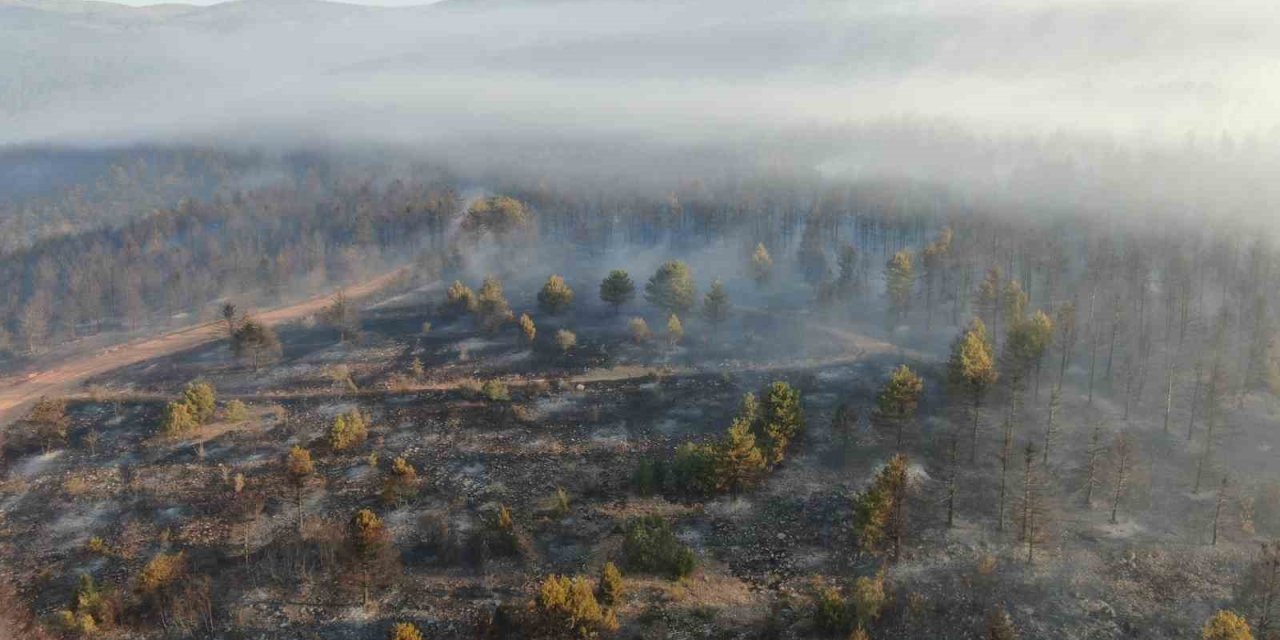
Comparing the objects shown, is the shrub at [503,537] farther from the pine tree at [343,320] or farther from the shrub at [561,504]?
the pine tree at [343,320]

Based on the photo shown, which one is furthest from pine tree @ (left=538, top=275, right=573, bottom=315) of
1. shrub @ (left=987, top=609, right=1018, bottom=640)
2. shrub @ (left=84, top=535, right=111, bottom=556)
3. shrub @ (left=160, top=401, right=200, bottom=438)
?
shrub @ (left=987, top=609, right=1018, bottom=640)

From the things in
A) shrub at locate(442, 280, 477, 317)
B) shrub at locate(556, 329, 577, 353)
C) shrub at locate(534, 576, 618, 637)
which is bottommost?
shrub at locate(534, 576, 618, 637)

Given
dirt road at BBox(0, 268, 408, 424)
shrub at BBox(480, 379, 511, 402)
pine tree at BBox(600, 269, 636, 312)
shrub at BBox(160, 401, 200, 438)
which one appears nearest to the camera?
shrub at BBox(160, 401, 200, 438)

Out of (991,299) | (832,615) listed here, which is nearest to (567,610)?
(832,615)

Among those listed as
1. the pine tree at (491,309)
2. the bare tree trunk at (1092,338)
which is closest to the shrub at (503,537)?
the pine tree at (491,309)

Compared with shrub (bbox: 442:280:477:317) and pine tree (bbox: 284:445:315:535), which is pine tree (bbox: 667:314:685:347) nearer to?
shrub (bbox: 442:280:477:317)

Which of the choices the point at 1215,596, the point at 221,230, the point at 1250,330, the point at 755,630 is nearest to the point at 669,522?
the point at 755,630
